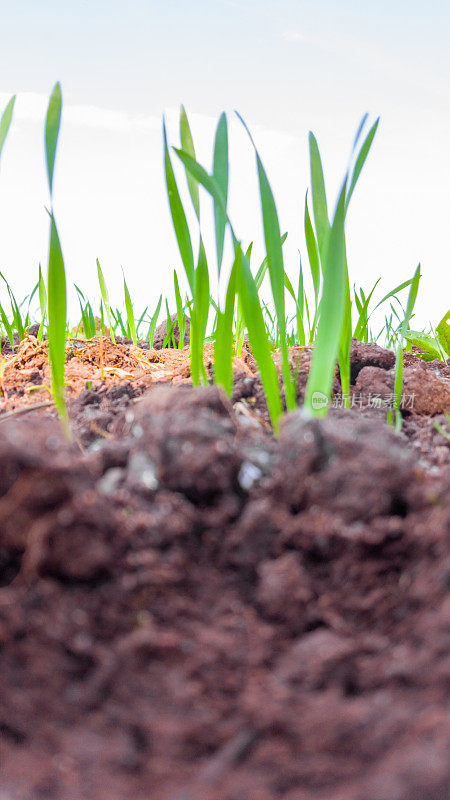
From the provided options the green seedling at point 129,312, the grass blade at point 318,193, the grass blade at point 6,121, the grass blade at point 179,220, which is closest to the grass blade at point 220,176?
the grass blade at point 179,220

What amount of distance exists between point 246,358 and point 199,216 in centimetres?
60

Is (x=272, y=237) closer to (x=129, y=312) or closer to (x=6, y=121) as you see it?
(x=6, y=121)

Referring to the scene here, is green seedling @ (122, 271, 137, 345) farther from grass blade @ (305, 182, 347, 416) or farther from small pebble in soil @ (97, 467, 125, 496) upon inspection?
small pebble in soil @ (97, 467, 125, 496)

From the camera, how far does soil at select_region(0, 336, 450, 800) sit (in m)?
0.47

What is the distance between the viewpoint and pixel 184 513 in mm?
578

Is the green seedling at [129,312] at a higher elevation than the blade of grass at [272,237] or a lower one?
lower

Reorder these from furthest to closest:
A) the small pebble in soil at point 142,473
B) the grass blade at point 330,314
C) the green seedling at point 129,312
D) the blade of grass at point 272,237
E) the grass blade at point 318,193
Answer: the green seedling at point 129,312
the grass blade at point 318,193
the blade of grass at point 272,237
the grass blade at point 330,314
the small pebble in soil at point 142,473

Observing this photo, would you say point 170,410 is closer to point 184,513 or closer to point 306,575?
point 184,513

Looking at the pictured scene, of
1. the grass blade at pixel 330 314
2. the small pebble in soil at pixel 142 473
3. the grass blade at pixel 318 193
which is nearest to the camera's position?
the small pebble in soil at pixel 142 473

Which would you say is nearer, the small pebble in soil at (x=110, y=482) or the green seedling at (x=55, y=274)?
the small pebble in soil at (x=110, y=482)

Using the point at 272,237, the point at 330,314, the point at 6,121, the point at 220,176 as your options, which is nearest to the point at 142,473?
the point at 330,314

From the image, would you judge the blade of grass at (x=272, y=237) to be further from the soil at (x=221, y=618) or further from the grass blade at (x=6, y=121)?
the grass blade at (x=6, y=121)

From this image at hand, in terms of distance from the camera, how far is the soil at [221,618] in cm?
47

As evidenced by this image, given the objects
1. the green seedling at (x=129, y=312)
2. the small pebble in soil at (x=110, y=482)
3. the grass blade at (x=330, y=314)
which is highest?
the grass blade at (x=330, y=314)
